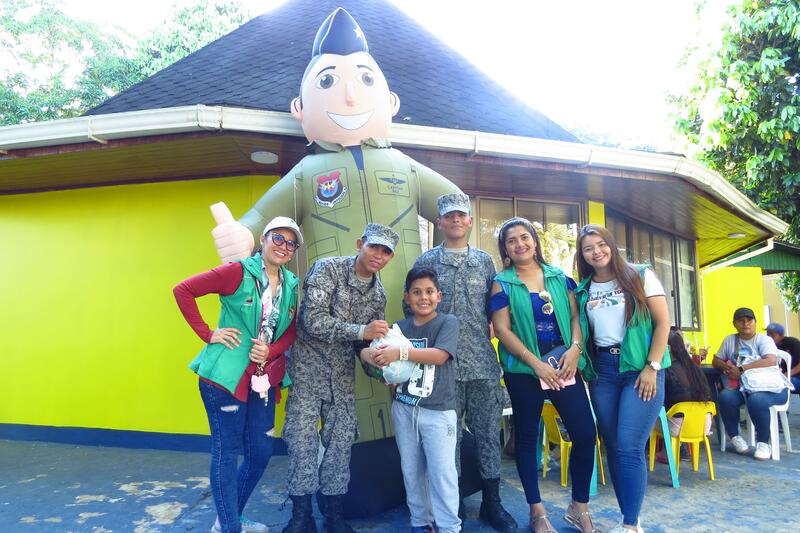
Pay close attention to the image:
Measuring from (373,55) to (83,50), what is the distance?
52.2 feet

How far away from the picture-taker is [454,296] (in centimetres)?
280

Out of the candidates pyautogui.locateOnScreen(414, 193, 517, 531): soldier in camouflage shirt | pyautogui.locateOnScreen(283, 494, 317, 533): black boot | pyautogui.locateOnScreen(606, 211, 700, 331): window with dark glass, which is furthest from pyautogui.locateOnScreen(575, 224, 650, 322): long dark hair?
pyautogui.locateOnScreen(606, 211, 700, 331): window with dark glass

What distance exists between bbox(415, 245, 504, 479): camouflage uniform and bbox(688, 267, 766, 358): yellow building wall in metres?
9.46

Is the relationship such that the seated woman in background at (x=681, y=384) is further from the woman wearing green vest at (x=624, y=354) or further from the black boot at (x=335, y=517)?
the black boot at (x=335, y=517)

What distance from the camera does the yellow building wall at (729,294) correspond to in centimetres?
1055

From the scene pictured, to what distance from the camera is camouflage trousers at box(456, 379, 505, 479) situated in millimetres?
2724

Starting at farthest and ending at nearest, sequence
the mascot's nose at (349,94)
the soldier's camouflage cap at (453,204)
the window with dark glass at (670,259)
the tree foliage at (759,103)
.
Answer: the tree foliage at (759,103) → the window with dark glass at (670,259) → the mascot's nose at (349,94) → the soldier's camouflage cap at (453,204)

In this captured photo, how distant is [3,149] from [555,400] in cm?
439

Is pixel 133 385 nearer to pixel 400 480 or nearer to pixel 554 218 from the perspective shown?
pixel 400 480

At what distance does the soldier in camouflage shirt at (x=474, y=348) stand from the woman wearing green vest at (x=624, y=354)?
504mm

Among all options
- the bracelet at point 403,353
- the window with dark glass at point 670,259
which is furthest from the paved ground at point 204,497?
the window with dark glass at point 670,259

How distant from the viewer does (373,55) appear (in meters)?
5.48

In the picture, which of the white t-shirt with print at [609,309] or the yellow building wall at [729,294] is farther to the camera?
the yellow building wall at [729,294]

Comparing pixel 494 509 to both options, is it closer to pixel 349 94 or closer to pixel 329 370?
pixel 329 370
